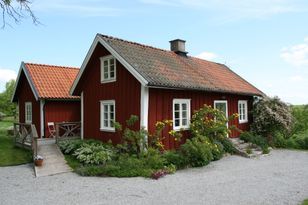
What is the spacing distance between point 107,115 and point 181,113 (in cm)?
364

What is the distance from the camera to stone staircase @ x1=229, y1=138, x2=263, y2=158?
1542 centimetres

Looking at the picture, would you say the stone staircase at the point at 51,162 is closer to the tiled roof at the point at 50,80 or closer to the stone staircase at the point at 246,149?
the tiled roof at the point at 50,80

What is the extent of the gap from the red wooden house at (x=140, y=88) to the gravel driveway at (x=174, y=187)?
3318 mm

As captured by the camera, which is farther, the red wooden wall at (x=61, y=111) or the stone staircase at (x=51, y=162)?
the red wooden wall at (x=61, y=111)

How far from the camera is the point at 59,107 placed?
64.2ft

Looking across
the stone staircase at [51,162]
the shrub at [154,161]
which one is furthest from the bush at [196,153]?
the stone staircase at [51,162]

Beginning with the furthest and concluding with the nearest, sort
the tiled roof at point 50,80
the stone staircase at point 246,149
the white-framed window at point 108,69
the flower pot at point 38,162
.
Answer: the tiled roof at point 50,80, the stone staircase at point 246,149, the white-framed window at point 108,69, the flower pot at point 38,162

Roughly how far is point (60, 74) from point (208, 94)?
Result: 10417 millimetres

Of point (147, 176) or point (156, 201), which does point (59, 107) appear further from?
point (156, 201)

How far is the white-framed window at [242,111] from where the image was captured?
65.3 ft

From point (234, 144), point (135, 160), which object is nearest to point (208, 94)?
point (234, 144)

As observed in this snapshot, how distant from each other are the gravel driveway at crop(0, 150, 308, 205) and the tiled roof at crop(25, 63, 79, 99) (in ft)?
22.6

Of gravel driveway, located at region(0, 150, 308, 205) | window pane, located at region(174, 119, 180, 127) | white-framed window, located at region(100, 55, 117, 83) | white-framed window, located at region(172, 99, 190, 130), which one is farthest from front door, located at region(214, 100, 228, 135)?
white-framed window, located at region(100, 55, 117, 83)

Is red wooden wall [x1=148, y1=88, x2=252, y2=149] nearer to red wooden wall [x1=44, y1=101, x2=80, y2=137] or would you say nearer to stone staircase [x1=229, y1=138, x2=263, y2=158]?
stone staircase [x1=229, y1=138, x2=263, y2=158]
